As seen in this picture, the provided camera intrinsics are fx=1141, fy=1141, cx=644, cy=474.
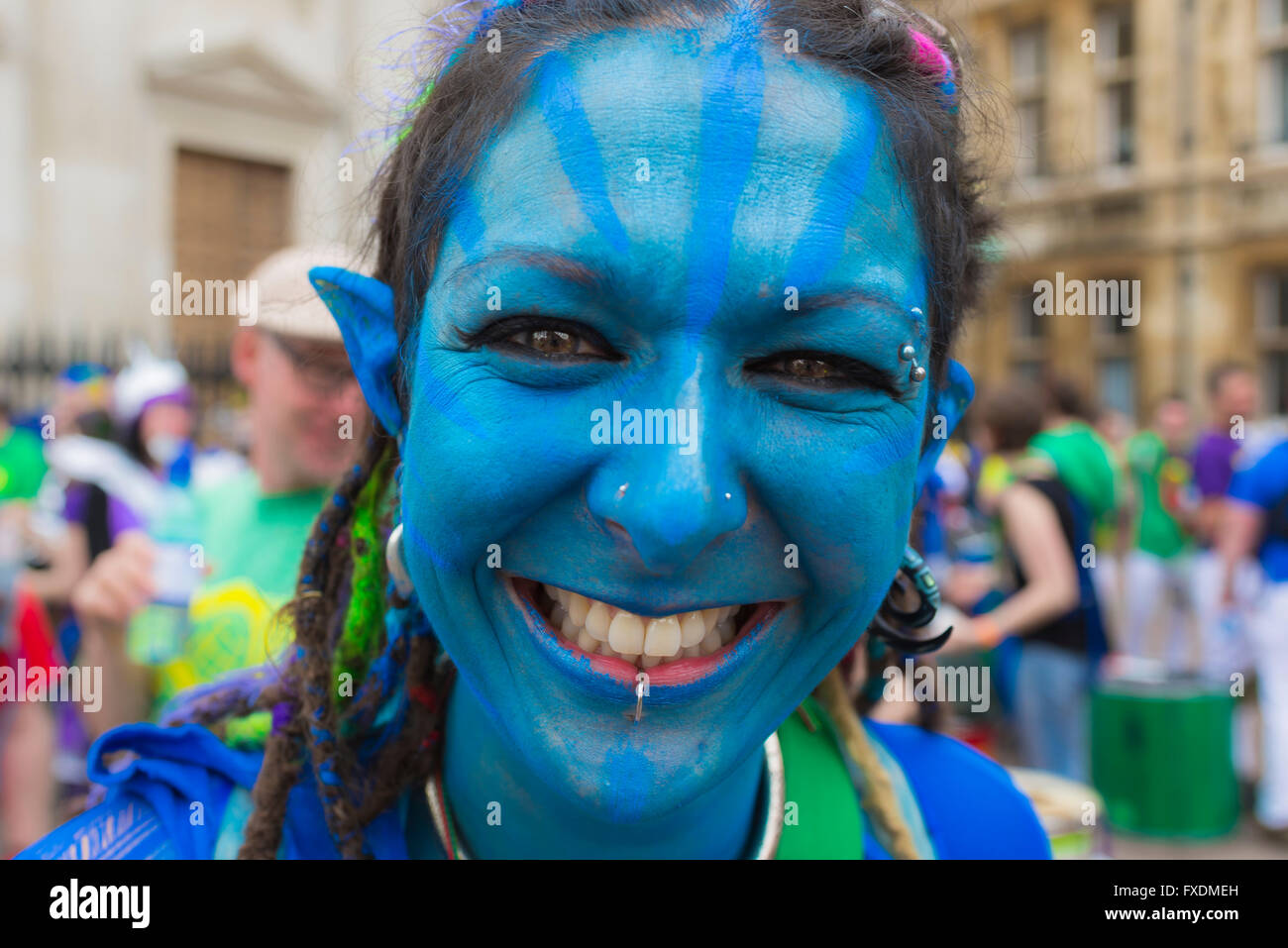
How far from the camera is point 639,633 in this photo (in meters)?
1.10

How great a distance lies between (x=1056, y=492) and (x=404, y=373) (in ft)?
13.8

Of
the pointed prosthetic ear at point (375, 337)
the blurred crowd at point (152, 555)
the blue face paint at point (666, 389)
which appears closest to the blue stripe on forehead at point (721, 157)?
the blue face paint at point (666, 389)

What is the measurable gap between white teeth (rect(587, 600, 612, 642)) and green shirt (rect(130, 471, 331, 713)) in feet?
4.80

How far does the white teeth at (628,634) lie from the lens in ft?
3.61

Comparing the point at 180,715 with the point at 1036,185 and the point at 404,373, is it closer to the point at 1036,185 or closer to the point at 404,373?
the point at 404,373

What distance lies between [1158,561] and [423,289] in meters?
7.34

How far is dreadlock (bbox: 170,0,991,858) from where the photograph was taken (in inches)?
45.4

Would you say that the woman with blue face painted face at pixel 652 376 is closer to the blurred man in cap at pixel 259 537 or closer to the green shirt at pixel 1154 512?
the blurred man in cap at pixel 259 537

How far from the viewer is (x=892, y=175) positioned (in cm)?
115

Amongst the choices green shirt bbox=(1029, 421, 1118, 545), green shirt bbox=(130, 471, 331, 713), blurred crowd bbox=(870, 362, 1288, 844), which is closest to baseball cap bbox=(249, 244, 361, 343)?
green shirt bbox=(130, 471, 331, 713)

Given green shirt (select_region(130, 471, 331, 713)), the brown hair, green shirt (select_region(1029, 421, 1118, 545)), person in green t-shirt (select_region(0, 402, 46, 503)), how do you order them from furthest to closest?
1. the brown hair
2. green shirt (select_region(1029, 421, 1118, 545))
3. person in green t-shirt (select_region(0, 402, 46, 503))
4. green shirt (select_region(130, 471, 331, 713))

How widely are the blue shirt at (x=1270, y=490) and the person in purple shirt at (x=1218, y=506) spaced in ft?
1.73

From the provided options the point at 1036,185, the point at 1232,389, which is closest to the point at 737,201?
the point at 1232,389

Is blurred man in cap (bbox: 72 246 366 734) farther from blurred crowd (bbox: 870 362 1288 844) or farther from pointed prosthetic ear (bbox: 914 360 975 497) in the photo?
blurred crowd (bbox: 870 362 1288 844)
